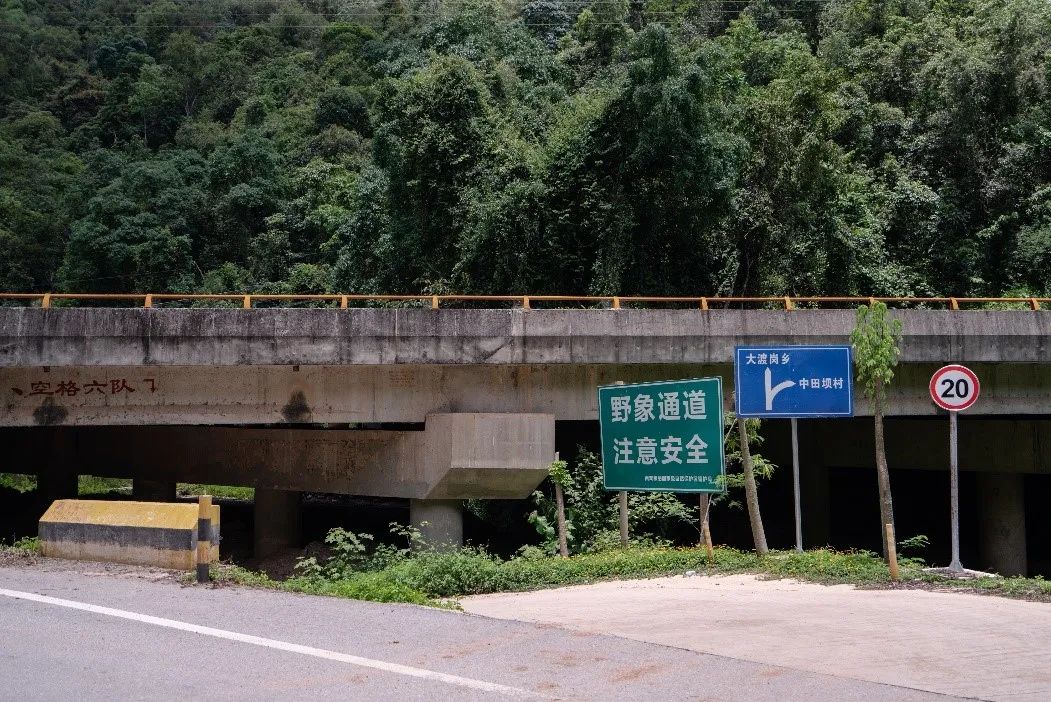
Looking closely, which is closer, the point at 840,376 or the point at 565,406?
the point at 840,376

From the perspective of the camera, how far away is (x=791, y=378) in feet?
45.9

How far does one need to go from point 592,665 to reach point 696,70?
912 inches

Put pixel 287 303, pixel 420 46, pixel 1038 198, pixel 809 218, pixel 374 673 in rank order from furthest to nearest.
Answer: pixel 420 46 → pixel 287 303 → pixel 1038 198 → pixel 809 218 → pixel 374 673

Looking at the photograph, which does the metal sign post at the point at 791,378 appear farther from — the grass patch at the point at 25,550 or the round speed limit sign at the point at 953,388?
the grass patch at the point at 25,550

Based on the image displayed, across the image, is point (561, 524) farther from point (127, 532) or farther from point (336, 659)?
point (336, 659)

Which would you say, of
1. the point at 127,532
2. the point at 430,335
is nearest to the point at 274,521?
the point at 430,335

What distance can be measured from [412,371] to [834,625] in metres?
12.4

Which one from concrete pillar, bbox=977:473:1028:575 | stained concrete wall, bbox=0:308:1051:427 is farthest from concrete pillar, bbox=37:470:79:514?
concrete pillar, bbox=977:473:1028:575

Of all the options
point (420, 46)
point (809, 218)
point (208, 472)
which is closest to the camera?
point (208, 472)

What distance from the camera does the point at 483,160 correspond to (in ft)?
105

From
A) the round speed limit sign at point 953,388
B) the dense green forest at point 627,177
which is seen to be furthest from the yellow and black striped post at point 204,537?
the dense green forest at point 627,177

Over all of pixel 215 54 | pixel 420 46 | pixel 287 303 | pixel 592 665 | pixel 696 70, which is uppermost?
pixel 215 54

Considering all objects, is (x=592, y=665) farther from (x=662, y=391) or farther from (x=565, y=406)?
(x=565, y=406)

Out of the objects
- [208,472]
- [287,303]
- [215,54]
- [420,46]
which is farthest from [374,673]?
[215,54]
